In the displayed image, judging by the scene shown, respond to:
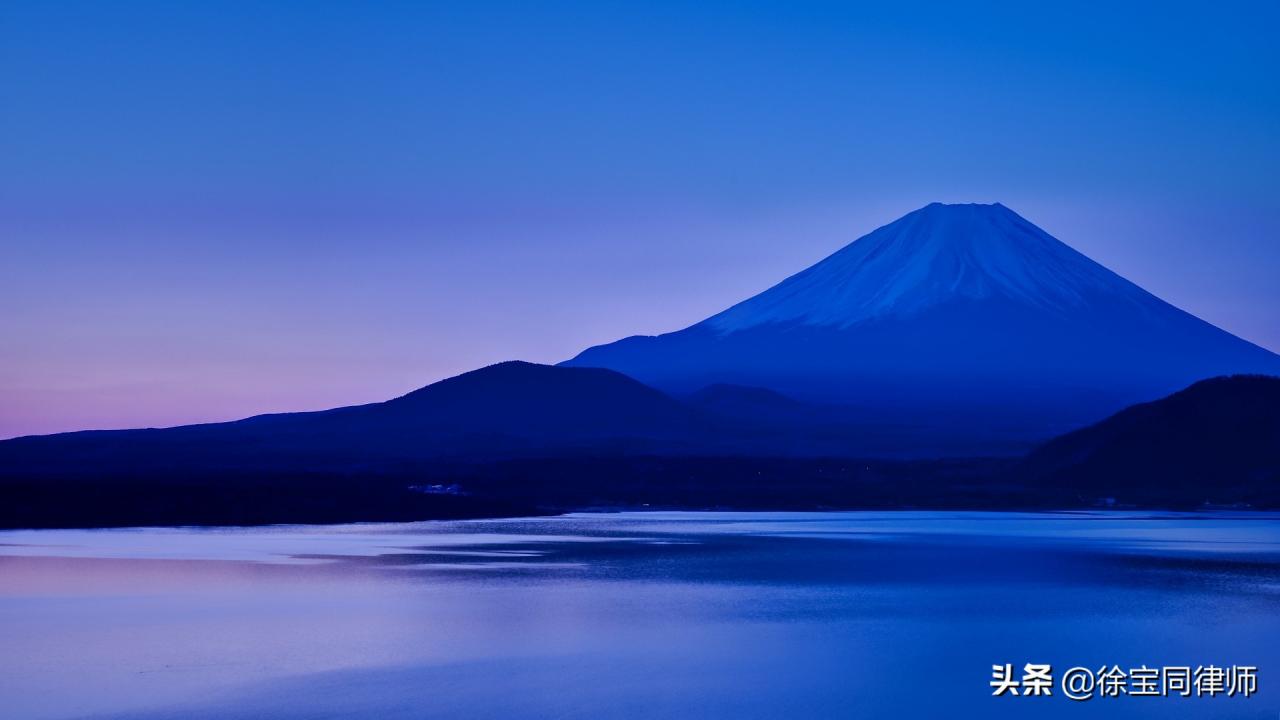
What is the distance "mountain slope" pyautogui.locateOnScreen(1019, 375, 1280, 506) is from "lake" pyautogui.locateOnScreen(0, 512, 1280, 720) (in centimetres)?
2619

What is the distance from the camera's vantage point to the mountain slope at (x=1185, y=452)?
212 ft

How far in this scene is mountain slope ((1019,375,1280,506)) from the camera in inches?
2541

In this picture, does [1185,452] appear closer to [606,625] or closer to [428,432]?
[606,625]

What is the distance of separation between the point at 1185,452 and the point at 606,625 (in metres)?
49.5

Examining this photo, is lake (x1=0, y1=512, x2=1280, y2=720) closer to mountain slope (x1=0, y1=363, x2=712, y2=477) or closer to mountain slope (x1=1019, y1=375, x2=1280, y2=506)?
mountain slope (x1=1019, y1=375, x2=1280, y2=506)

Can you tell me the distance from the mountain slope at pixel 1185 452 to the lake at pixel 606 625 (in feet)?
85.9

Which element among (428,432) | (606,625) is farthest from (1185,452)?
(428,432)

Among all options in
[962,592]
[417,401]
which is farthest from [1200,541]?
[417,401]

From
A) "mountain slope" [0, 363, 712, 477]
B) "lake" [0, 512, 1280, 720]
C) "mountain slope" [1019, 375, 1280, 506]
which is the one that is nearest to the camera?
"lake" [0, 512, 1280, 720]

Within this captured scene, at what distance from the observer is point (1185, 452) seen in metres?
67.5

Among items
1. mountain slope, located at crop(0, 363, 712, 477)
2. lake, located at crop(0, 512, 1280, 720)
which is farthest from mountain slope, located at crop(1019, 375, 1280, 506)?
mountain slope, located at crop(0, 363, 712, 477)

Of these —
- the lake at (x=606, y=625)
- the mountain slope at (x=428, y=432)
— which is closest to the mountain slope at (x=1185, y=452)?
the lake at (x=606, y=625)

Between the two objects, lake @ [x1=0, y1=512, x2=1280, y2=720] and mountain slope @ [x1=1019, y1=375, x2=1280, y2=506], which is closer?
lake @ [x1=0, y1=512, x2=1280, y2=720]

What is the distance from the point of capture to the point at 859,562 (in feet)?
110
